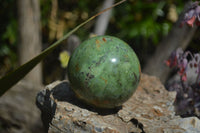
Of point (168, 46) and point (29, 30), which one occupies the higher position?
point (168, 46)

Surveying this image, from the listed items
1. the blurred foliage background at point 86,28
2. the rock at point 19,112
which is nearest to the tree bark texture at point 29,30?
the rock at point 19,112

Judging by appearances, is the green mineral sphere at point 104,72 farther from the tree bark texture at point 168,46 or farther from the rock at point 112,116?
the tree bark texture at point 168,46

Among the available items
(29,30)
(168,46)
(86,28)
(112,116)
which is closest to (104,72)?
(112,116)

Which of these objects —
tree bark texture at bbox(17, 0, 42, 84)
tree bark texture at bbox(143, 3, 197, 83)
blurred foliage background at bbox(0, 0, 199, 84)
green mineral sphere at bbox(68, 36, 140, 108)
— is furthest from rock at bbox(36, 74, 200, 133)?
blurred foliage background at bbox(0, 0, 199, 84)

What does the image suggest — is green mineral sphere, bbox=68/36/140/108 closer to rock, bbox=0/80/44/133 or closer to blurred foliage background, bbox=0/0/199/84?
rock, bbox=0/80/44/133

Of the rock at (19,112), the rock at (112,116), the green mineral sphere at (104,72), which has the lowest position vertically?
the rock at (19,112)

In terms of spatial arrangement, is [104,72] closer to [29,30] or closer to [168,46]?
[168,46]

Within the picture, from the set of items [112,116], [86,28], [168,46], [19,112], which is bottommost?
[19,112]
